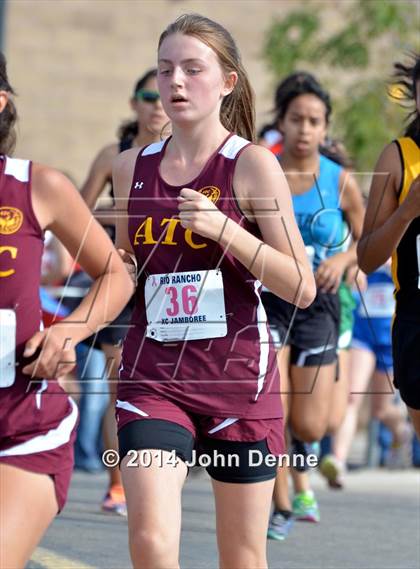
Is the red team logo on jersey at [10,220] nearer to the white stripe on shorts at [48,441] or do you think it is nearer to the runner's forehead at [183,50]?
the white stripe on shorts at [48,441]

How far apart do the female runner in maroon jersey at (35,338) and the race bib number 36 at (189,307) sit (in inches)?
18.8

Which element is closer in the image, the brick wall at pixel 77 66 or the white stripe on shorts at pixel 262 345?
the white stripe on shorts at pixel 262 345

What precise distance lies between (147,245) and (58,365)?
0.82 m

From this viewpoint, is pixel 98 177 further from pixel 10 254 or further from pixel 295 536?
pixel 10 254

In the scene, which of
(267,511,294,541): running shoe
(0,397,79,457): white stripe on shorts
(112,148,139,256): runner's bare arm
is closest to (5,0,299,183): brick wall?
(267,511,294,541): running shoe

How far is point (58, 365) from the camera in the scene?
11.2ft

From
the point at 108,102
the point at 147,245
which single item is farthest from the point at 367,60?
the point at 108,102

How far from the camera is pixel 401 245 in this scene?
500 cm

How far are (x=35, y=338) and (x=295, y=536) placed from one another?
3526mm

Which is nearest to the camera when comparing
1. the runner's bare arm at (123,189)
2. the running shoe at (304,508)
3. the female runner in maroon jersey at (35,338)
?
the female runner in maroon jersey at (35,338)

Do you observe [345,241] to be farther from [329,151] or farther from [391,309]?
[391,309]

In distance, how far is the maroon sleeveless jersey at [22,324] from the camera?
3.45 metres

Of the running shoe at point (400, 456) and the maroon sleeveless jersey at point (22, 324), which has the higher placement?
the maroon sleeveless jersey at point (22, 324)

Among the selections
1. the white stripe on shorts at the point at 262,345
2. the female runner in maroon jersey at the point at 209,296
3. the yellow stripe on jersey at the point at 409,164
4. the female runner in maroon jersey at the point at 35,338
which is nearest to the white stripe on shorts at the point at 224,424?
the female runner in maroon jersey at the point at 209,296
